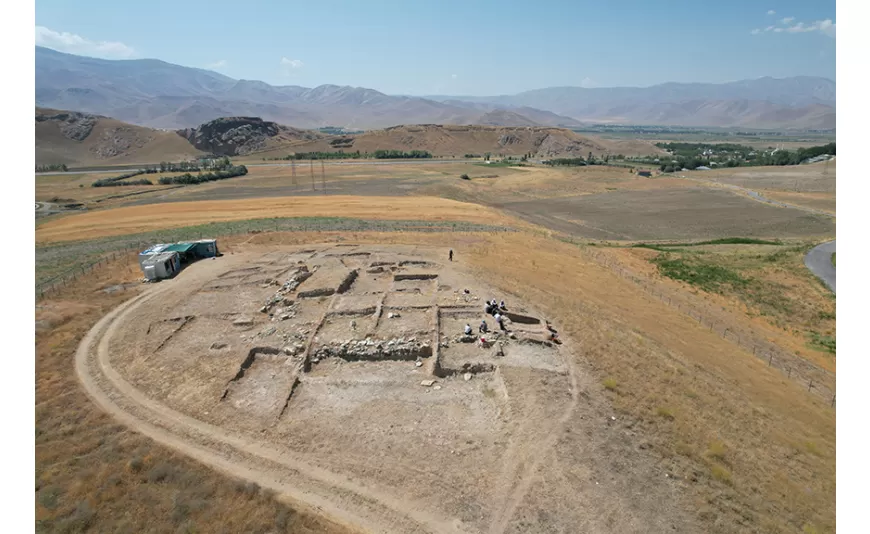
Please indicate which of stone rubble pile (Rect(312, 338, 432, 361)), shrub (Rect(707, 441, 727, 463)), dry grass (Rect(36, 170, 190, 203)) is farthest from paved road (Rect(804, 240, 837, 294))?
dry grass (Rect(36, 170, 190, 203))

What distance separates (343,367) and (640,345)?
52.1ft

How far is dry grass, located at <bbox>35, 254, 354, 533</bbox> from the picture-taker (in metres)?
12.5

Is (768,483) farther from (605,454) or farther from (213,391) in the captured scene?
(213,391)

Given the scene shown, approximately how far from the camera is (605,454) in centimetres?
1510

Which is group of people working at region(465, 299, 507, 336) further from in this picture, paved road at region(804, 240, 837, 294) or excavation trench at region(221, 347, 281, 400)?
paved road at region(804, 240, 837, 294)

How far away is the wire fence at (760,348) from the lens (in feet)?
81.0

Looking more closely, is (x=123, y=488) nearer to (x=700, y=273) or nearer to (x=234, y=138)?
(x=700, y=273)

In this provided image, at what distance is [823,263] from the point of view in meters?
45.9

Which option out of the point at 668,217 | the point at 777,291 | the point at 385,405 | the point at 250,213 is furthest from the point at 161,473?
the point at 668,217

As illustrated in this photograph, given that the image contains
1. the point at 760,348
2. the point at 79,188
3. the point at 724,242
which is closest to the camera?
the point at 760,348

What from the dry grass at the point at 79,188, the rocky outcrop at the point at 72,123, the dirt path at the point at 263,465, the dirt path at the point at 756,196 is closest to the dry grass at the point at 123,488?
the dirt path at the point at 263,465

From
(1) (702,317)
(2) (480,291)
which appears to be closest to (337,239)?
(2) (480,291)

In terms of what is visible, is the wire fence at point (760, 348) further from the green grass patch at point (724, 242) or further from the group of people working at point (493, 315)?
the green grass patch at point (724, 242)

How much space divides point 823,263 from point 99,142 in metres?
220
